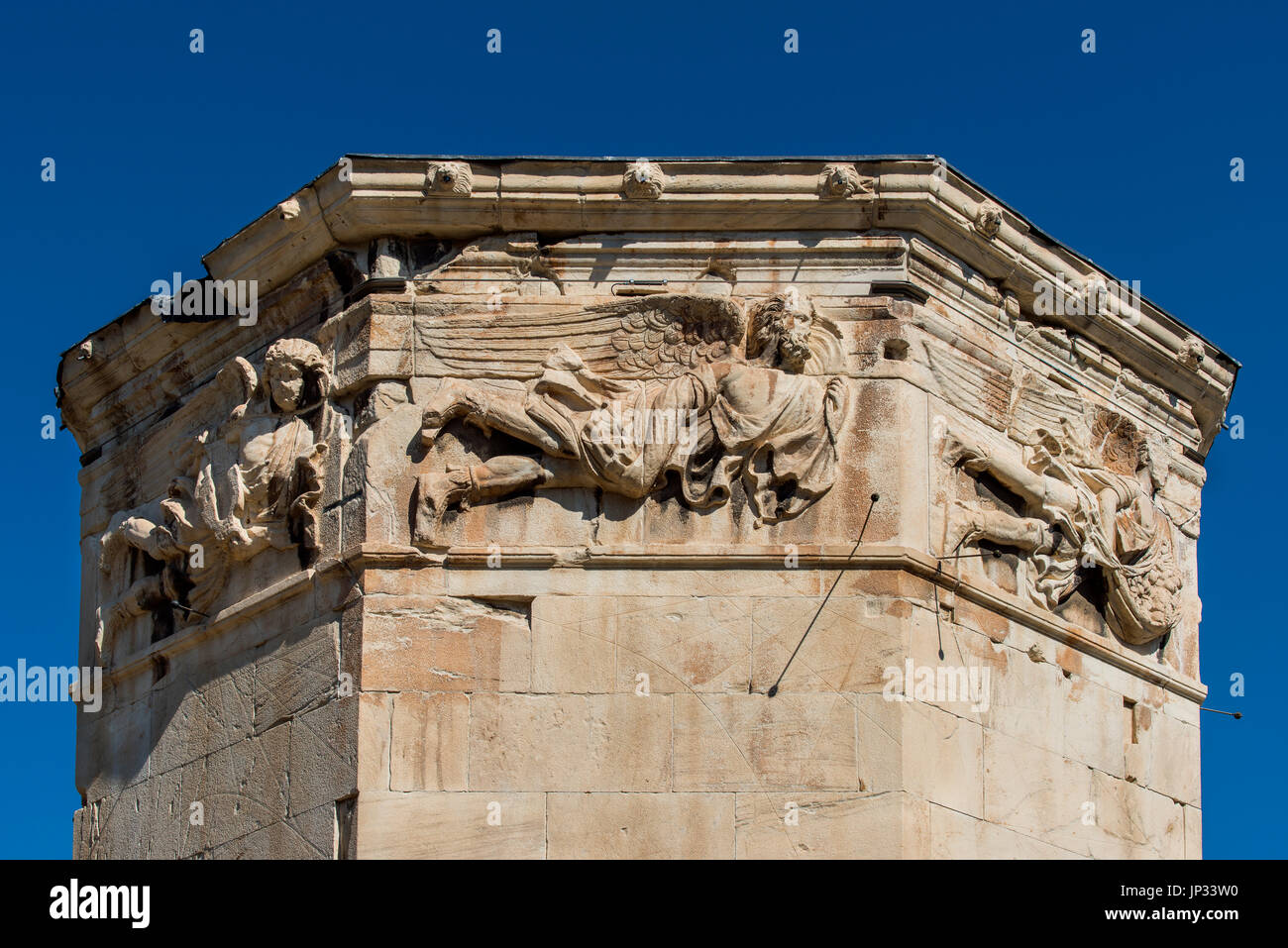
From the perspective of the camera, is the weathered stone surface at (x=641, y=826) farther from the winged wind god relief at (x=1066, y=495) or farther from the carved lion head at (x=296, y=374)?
the carved lion head at (x=296, y=374)

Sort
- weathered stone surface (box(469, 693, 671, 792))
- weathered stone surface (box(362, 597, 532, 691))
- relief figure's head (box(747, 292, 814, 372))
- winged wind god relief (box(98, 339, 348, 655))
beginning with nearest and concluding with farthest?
weathered stone surface (box(469, 693, 671, 792))
weathered stone surface (box(362, 597, 532, 691))
relief figure's head (box(747, 292, 814, 372))
winged wind god relief (box(98, 339, 348, 655))

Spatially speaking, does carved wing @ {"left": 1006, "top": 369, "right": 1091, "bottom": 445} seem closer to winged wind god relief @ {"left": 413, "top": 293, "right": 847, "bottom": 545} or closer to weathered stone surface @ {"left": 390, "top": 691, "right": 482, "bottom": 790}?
winged wind god relief @ {"left": 413, "top": 293, "right": 847, "bottom": 545}

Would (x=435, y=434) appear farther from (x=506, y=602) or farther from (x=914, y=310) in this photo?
(x=914, y=310)

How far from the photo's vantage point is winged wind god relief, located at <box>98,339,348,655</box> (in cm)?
1466

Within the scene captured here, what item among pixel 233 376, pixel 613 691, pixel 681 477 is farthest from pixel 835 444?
pixel 233 376

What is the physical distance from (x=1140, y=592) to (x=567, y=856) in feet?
14.1

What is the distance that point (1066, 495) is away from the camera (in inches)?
596

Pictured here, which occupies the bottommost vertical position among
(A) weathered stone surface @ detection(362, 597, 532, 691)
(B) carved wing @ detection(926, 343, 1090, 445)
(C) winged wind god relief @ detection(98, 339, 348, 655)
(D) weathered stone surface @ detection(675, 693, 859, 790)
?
(D) weathered stone surface @ detection(675, 693, 859, 790)

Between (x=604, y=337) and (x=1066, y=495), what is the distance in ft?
9.93

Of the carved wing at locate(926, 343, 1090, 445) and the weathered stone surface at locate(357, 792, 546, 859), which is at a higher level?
the carved wing at locate(926, 343, 1090, 445)

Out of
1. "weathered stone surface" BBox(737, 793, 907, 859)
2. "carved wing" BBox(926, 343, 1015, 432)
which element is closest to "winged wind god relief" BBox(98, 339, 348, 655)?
"weathered stone surface" BBox(737, 793, 907, 859)

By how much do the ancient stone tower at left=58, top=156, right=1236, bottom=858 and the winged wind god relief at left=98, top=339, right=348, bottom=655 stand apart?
0.03m

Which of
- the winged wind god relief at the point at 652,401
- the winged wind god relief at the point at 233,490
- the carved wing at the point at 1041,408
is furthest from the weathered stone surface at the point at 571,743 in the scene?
the carved wing at the point at 1041,408

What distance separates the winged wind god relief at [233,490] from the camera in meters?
Answer: 14.7
